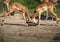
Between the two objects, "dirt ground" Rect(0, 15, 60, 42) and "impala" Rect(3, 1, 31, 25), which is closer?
"dirt ground" Rect(0, 15, 60, 42)

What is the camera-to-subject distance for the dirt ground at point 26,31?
10.4 metres

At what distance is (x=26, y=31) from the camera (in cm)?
1153

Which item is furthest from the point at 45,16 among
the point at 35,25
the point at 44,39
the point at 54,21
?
the point at 44,39

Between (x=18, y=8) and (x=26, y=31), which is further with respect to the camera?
(x=18, y=8)

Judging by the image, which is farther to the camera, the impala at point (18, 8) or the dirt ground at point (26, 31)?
the impala at point (18, 8)

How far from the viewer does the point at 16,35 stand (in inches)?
430

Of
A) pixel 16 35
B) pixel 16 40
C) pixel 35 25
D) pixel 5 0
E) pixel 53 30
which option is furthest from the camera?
pixel 5 0

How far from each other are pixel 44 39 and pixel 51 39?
0.69ft

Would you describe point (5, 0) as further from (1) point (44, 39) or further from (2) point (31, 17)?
(1) point (44, 39)

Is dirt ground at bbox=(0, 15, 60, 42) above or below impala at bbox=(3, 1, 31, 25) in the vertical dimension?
below

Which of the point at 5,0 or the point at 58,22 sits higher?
the point at 5,0

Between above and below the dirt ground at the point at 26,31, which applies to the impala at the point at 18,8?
above

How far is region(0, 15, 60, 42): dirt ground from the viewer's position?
10.4 metres

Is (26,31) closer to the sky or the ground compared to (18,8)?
closer to the ground
